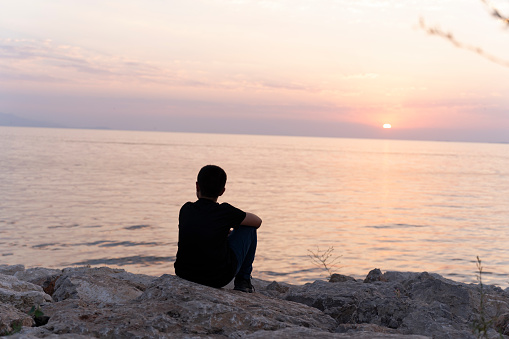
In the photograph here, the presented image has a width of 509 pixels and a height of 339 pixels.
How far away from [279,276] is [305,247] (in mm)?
4147

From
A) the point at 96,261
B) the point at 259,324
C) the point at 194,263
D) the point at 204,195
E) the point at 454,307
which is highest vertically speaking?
the point at 204,195

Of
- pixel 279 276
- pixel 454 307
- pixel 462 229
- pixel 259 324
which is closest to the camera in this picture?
pixel 259 324

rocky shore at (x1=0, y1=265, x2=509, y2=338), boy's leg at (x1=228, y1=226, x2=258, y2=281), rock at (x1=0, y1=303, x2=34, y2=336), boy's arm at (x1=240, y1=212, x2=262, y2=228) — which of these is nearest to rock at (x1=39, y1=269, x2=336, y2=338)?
rocky shore at (x1=0, y1=265, x2=509, y2=338)

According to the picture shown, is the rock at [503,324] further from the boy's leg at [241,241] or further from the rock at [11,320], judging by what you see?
the rock at [11,320]

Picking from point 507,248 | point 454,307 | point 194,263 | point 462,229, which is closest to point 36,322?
point 194,263

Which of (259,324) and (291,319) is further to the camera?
(291,319)

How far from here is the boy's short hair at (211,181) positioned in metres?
5.11

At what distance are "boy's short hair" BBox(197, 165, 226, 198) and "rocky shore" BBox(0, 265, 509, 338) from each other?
0.99 m

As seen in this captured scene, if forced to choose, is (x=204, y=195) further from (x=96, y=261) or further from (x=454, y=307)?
(x=96, y=261)

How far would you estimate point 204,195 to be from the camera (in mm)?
5207

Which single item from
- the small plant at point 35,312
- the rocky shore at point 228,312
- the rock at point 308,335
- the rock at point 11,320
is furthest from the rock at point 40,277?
the rock at point 308,335

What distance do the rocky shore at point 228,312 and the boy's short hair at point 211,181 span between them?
0.99 meters

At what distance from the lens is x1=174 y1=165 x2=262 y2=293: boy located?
5031 mm

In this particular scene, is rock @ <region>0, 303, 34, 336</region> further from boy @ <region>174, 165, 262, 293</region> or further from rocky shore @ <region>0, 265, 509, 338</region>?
boy @ <region>174, 165, 262, 293</region>
